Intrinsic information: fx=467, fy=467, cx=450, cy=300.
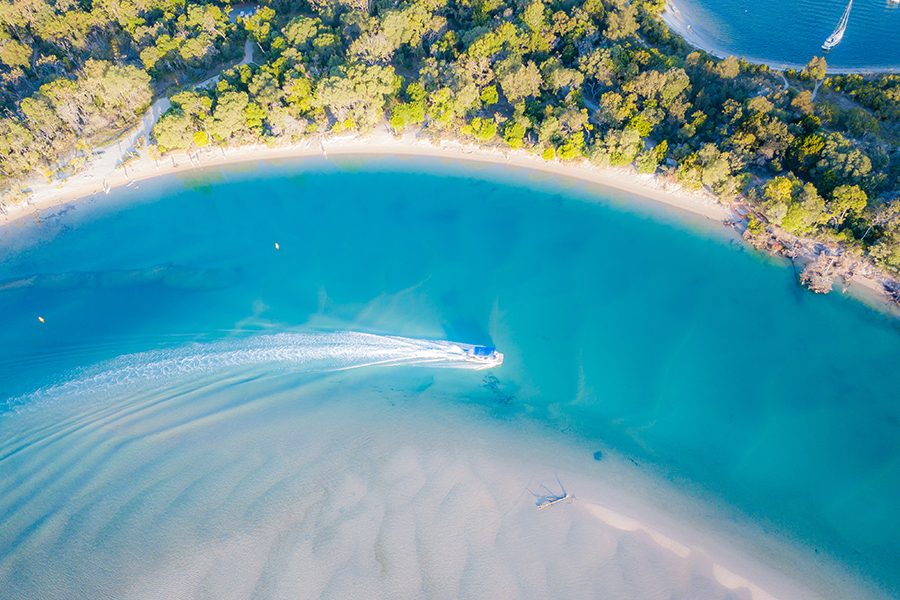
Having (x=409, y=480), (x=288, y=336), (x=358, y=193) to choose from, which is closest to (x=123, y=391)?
(x=288, y=336)

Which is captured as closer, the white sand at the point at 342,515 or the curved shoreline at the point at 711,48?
the white sand at the point at 342,515

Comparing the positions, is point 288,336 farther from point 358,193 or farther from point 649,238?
point 649,238

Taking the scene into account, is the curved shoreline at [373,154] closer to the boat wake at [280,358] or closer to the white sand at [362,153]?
the white sand at [362,153]

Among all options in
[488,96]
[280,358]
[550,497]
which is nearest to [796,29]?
[488,96]

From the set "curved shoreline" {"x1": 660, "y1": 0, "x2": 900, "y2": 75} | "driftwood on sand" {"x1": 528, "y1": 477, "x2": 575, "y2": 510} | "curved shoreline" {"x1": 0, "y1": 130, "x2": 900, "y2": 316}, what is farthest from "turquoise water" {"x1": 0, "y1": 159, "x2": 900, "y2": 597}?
"curved shoreline" {"x1": 660, "y1": 0, "x2": 900, "y2": 75}

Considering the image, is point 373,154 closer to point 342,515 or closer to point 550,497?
point 342,515

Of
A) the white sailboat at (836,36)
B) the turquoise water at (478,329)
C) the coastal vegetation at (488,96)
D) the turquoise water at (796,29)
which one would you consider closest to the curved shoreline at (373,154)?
the coastal vegetation at (488,96)
